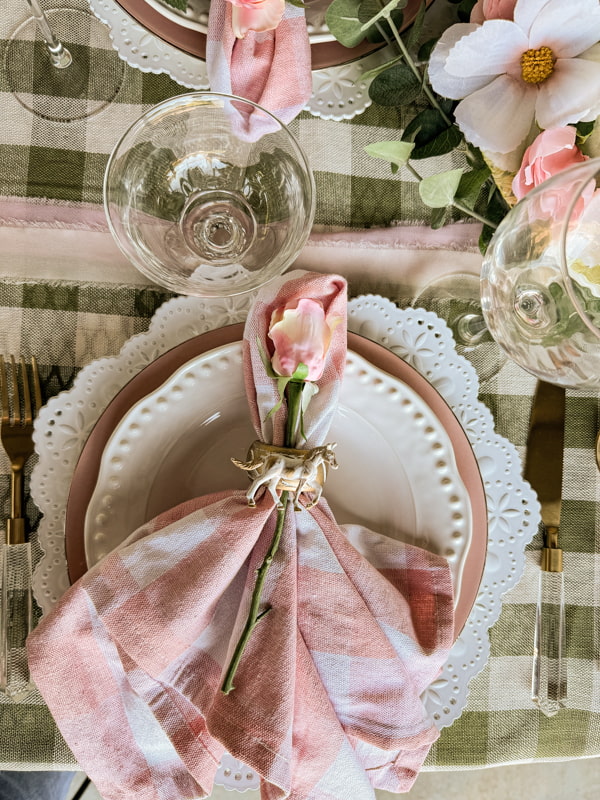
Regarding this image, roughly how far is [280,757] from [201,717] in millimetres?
82

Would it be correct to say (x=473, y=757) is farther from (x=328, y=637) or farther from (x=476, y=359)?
(x=476, y=359)

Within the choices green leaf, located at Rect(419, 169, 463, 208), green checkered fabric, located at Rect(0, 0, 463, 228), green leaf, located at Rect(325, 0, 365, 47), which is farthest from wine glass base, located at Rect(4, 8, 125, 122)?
green leaf, located at Rect(419, 169, 463, 208)

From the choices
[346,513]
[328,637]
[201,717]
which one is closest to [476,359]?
[346,513]

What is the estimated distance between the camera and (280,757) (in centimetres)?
49

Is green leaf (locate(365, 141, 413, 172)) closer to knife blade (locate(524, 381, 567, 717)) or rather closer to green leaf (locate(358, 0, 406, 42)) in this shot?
green leaf (locate(358, 0, 406, 42))

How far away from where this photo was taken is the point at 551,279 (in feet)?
1.43

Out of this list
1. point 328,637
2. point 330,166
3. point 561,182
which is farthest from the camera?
point 330,166

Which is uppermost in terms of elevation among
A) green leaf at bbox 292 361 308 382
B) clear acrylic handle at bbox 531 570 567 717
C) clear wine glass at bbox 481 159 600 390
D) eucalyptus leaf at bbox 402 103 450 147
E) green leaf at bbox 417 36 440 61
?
green leaf at bbox 417 36 440 61

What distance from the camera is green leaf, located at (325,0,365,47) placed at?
0.51 metres

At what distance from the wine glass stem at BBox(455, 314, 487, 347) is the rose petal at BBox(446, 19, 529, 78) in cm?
24

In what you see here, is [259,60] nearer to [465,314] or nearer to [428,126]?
[428,126]

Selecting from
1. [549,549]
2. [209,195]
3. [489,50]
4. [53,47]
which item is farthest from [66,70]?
[549,549]

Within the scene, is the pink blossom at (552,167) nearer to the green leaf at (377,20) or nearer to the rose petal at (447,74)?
the rose petal at (447,74)

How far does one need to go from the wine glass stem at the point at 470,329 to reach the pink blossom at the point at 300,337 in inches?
7.5
